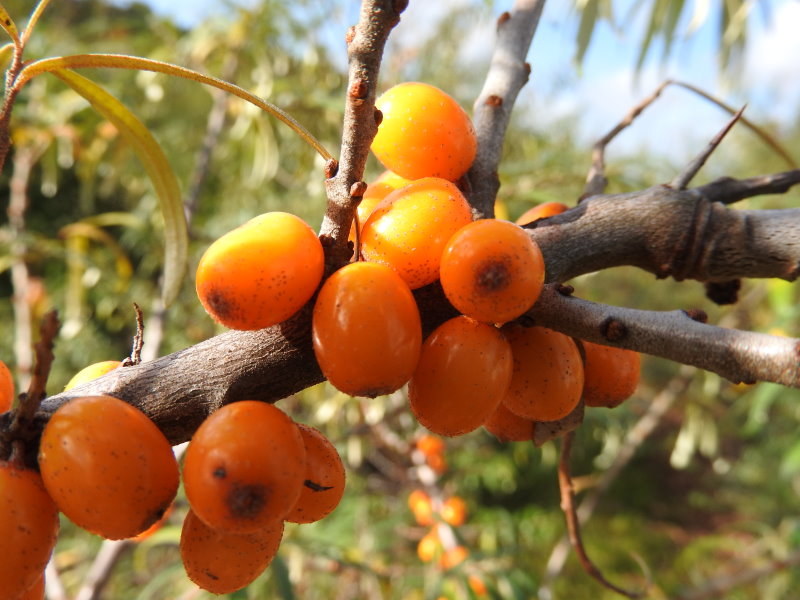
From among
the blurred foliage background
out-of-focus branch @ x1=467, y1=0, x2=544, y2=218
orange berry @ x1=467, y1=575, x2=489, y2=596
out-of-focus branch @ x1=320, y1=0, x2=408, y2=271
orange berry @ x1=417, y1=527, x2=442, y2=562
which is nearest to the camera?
out-of-focus branch @ x1=320, y1=0, x2=408, y2=271

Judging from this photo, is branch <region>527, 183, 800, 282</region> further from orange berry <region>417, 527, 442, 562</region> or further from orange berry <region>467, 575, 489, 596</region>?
orange berry <region>417, 527, 442, 562</region>

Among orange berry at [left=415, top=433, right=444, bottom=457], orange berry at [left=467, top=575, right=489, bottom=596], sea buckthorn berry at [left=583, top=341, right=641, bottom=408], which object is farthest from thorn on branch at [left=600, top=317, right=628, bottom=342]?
orange berry at [left=415, top=433, right=444, bottom=457]

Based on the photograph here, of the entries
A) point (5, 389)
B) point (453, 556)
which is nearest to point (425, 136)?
point (5, 389)


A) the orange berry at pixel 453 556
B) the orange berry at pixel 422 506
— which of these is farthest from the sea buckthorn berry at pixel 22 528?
the orange berry at pixel 422 506

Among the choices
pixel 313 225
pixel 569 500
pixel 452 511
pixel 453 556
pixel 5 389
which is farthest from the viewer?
pixel 313 225

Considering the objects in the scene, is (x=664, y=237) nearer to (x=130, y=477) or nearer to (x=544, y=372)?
(x=544, y=372)

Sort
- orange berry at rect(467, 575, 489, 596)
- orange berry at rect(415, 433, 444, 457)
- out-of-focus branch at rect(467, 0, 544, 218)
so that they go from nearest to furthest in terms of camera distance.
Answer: out-of-focus branch at rect(467, 0, 544, 218) < orange berry at rect(467, 575, 489, 596) < orange berry at rect(415, 433, 444, 457)

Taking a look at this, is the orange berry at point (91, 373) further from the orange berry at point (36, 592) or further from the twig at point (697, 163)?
the twig at point (697, 163)

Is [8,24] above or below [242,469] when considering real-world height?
above
